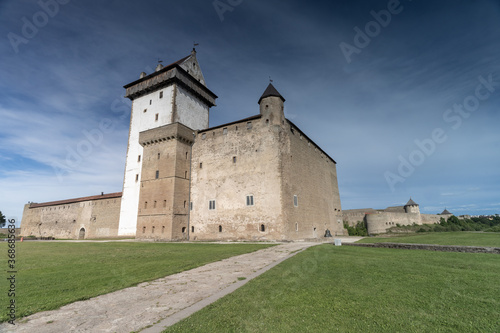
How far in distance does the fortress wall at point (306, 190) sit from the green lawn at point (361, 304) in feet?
51.8

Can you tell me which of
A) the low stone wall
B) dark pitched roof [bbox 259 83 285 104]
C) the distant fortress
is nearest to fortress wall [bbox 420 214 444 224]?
the distant fortress

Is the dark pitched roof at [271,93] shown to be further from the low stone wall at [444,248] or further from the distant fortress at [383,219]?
the distant fortress at [383,219]

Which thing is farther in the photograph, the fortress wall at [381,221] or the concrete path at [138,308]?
the fortress wall at [381,221]

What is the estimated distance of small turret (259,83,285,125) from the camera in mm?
23172

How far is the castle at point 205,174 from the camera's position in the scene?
880 inches

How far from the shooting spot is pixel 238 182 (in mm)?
23578

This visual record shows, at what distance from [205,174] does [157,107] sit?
10949 millimetres

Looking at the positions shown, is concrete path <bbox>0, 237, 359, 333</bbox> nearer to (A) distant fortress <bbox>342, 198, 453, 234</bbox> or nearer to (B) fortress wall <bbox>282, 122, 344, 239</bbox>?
(B) fortress wall <bbox>282, 122, 344, 239</bbox>

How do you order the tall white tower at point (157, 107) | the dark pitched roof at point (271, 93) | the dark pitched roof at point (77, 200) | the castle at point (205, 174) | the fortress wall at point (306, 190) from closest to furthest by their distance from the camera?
the fortress wall at point (306, 190) < the castle at point (205, 174) < the dark pitched roof at point (271, 93) < the tall white tower at point (157, 107) < the dark pitched roof at point (77, 200)

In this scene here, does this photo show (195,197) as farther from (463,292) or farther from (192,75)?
(463,292)

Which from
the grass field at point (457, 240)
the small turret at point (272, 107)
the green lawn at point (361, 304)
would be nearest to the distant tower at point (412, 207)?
the grass field at point (457, 240)

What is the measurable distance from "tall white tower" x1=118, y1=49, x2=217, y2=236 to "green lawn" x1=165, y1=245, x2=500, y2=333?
1003 inches

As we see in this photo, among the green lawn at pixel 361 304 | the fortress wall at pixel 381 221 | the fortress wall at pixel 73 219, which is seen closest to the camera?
the green lawn at pixel 361 304

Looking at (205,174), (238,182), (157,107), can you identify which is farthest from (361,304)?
(157,107)
